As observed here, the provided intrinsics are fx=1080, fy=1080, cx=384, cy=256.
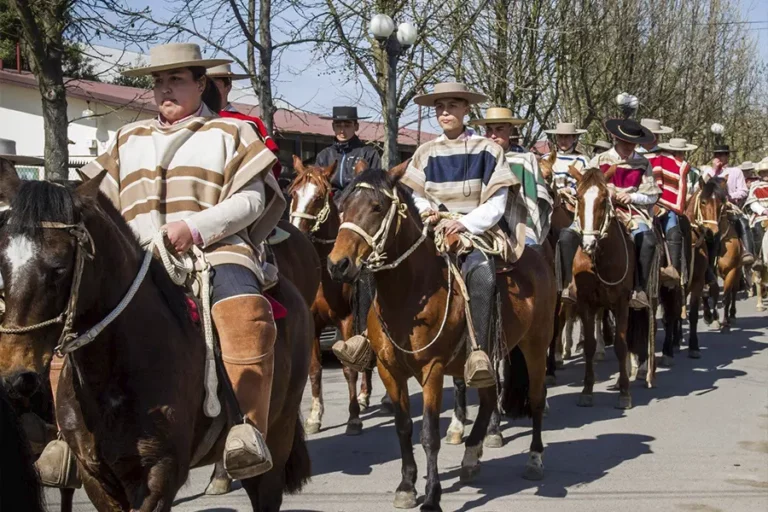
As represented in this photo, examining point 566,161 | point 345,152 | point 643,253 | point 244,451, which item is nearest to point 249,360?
point 244,451

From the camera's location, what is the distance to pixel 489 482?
7.68 m

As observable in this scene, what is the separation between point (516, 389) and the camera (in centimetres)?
909

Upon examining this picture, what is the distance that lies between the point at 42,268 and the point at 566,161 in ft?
37.3

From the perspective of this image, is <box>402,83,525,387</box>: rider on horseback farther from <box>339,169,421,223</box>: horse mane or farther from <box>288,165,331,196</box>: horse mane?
<box>288,165,331,196</box>: horse mane

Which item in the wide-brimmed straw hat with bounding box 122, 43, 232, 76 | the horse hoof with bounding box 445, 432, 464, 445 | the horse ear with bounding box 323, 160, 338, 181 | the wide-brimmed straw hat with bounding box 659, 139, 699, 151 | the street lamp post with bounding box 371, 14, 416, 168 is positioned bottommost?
the horse hoof with bounding box 445, 432, 464, 445

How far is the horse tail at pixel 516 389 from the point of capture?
904 cm

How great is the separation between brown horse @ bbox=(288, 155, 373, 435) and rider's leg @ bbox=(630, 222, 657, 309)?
361 centimetres

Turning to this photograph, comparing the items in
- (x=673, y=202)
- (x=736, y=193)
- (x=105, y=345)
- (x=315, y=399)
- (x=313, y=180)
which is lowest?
→ (x=315, y=399)

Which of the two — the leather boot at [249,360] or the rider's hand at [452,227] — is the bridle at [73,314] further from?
the rider's hand at [452,227]

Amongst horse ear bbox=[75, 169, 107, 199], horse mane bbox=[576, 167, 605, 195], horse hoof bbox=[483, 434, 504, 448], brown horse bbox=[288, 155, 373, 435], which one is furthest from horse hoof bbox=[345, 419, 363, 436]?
horse ear bbox=[75, 169, 107, 199]

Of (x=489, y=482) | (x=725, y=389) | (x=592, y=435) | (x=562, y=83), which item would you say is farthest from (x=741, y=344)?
(x=562, y=83)

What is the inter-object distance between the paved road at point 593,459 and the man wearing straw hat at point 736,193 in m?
6.67

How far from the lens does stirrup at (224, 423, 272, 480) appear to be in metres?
4.23

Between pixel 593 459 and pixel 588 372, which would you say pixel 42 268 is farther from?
pixel 588 372
